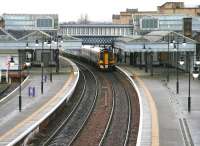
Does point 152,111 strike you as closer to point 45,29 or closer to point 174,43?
point 174,43

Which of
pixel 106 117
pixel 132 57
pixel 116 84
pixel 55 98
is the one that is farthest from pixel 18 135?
pixel 132 57

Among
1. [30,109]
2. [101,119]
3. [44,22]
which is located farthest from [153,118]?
[44,22]

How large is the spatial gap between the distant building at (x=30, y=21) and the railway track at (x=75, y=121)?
35872 mm

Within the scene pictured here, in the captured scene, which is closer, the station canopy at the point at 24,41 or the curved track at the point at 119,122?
the curved track at the point at 119,122

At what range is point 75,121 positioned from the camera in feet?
117

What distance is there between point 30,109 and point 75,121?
12.8 ft

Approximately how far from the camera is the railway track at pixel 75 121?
29391mm

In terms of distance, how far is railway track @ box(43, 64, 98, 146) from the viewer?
29391 mm

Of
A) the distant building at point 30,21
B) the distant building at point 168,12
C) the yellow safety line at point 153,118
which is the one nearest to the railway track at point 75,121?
the yellow safety line at point 153,118

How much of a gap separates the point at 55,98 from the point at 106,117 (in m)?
7.06

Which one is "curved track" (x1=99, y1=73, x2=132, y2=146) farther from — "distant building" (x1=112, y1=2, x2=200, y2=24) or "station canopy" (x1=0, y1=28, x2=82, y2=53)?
"distant building" (x1=112, y1=2, x2=200, y2=24)

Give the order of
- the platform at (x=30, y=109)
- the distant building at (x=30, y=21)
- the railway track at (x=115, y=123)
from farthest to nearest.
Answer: the distant building at (x=30, y=21), the railway track at (x=115, y=123), the platform at (x=30, y=109)

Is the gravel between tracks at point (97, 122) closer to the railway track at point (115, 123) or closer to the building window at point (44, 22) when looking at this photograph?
the railway track at point (115, 123)

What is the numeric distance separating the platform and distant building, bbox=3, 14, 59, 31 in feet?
109
